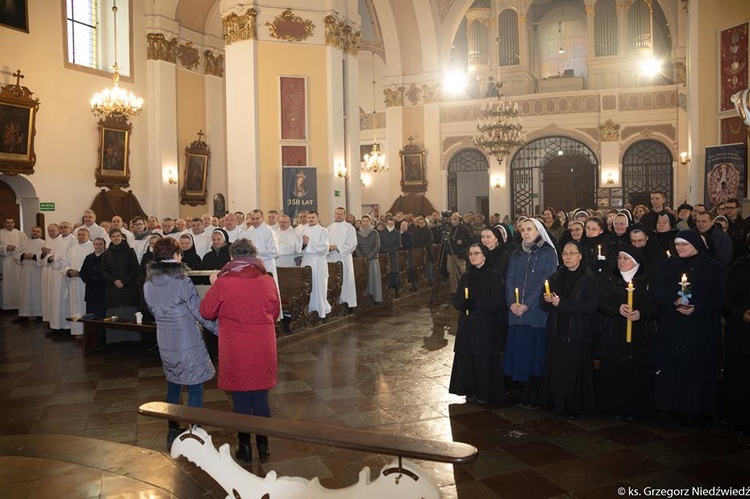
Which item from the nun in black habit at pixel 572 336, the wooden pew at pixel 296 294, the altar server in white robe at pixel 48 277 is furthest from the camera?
the altar server in white robe at pixel 48 277

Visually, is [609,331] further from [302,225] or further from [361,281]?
[302,225]

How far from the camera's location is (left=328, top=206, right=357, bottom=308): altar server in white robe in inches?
435

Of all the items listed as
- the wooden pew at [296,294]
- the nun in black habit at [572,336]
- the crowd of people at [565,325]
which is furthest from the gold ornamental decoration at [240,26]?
the nun in black habit at [572,336]

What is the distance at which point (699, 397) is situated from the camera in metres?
5.07

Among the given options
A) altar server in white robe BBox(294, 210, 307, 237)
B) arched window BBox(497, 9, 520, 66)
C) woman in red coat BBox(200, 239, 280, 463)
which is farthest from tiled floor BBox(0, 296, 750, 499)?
arched window BBox(497, 9, 520, 66)

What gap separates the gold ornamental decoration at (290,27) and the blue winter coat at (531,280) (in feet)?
32.5

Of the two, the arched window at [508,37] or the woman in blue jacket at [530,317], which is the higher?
the arched window at [508,37]

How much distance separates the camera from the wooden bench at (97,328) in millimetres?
7722

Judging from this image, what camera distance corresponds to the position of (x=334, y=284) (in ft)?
34.4

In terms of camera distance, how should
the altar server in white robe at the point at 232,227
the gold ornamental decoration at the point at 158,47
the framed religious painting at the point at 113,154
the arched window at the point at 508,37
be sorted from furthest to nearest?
the arched window at the point at 508,37
the gold ornamental decoration at the point at 158,47
the framed religious painting at the point at 113,154
the altar server in white robe at the point at 232,227

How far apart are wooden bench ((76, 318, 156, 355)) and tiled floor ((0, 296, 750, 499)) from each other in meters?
0.46

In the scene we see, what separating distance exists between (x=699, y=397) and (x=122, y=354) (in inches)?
272

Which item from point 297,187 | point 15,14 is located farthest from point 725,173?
point 15,14

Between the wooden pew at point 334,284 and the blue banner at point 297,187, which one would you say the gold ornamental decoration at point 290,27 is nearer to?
the blue banner at point 297,187
